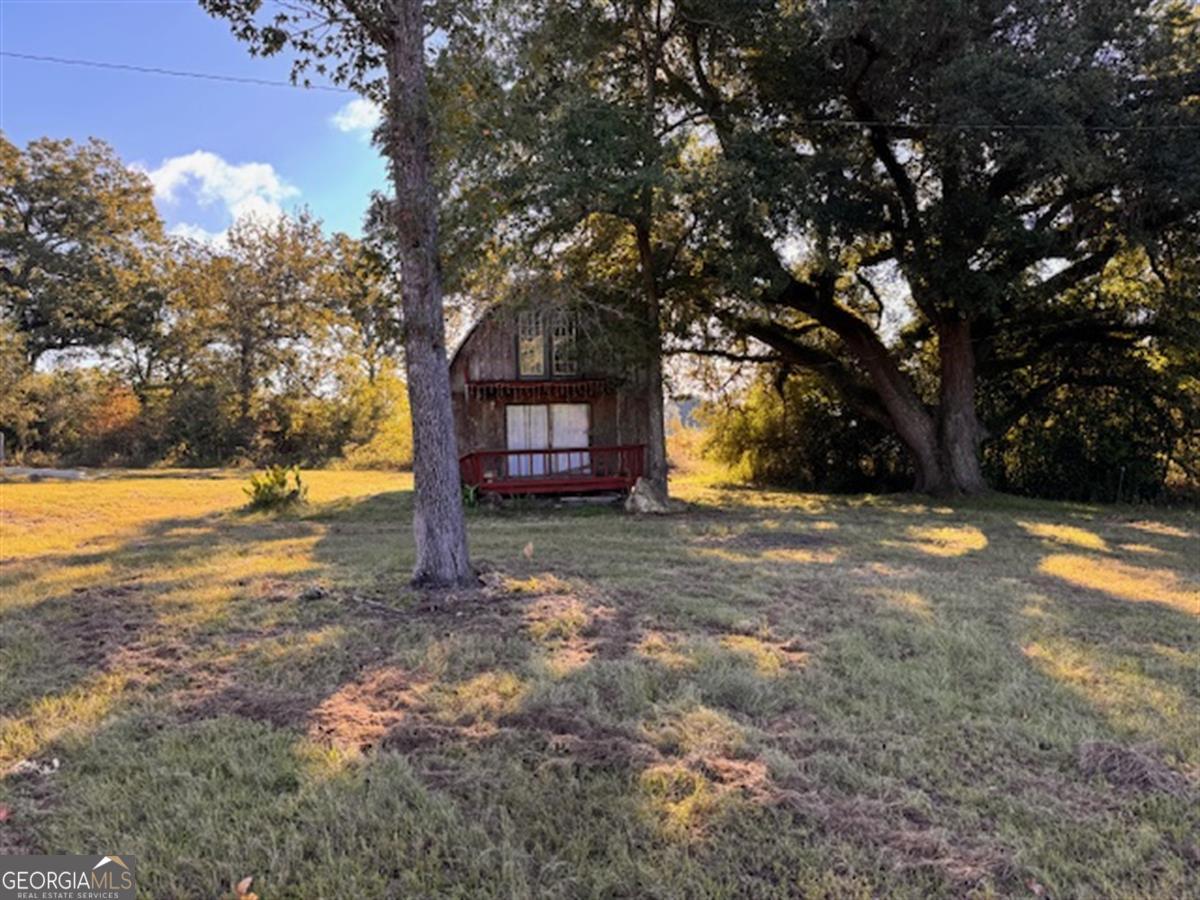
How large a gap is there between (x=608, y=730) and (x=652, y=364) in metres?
10.4

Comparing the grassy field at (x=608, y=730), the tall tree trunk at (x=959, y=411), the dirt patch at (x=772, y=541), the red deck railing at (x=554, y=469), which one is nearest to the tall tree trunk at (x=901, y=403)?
the tall tree trunk at (x=959, y=411)

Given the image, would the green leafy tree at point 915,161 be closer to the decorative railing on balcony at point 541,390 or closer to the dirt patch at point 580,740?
the decorative railing on balcony at point 541,390

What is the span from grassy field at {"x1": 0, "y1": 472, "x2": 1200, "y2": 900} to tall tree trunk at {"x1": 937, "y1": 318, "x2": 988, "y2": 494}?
7373 mm

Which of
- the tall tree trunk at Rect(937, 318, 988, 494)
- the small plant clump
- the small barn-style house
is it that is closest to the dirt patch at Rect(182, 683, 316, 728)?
the small plant clump

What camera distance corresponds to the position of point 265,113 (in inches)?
466

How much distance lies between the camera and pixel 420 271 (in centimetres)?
552

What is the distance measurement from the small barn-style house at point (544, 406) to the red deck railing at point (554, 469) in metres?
0.02

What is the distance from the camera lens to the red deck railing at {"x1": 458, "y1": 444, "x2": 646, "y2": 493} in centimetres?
1404

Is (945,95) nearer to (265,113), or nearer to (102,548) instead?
(265,113)

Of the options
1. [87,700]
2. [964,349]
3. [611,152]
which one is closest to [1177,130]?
[964,349]

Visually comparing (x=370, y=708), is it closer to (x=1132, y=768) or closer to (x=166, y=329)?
(x=1132, y=768)

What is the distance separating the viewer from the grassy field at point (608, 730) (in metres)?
2.30

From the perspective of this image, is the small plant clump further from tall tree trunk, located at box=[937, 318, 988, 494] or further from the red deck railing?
tall tree trunk, located at box=[937, 318, 988, 494]

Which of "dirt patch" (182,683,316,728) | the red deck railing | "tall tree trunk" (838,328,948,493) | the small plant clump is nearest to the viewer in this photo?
"dirt patch" (182,683,316,728)
